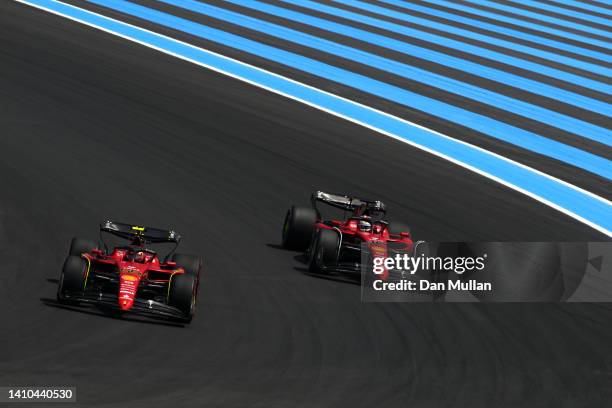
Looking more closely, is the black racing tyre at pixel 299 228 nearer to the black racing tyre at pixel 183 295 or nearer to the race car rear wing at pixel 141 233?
the race car rear wing at pixel 141 233

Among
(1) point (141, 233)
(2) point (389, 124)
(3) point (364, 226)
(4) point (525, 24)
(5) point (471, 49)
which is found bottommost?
(1) point (141, 233)

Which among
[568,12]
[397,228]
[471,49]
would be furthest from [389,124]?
[568,12]

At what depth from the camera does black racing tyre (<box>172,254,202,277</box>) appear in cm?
1086

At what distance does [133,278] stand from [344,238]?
135 inches

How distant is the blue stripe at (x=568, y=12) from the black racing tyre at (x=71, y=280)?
20.2 m

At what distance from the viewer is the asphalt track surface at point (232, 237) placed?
9008mm

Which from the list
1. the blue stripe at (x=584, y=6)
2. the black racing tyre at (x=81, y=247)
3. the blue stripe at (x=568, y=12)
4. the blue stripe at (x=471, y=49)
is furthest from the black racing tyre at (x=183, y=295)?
the blue stripe at (x=584, y=6)

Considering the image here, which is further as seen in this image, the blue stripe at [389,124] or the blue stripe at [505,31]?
the blue stripe at [505,31]

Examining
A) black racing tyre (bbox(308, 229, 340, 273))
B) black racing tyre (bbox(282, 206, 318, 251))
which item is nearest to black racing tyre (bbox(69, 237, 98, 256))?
black racing tyre (bbox(308, 229, 340, 273))

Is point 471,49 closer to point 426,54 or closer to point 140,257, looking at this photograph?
point 426,54

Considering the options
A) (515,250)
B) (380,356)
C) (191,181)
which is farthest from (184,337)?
(191,181)

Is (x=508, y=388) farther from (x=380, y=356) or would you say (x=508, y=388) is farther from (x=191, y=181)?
(x=191, y=181)

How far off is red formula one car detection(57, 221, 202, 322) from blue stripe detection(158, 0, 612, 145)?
36.6 feet

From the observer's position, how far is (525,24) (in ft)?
89.1
